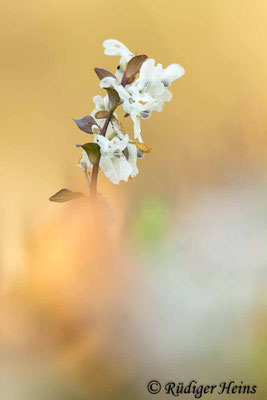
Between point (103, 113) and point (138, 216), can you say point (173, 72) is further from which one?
point (138, 216)

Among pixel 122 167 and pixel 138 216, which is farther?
pixel 138 216

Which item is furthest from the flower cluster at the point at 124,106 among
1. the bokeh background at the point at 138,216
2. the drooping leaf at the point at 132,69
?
the bokeh background at the point at 138,216

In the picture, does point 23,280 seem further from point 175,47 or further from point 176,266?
point 175,47

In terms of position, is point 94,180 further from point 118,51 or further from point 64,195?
point 118,51

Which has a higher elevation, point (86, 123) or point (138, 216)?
point (86, 123)

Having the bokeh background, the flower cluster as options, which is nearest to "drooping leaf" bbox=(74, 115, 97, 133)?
the flower cluster

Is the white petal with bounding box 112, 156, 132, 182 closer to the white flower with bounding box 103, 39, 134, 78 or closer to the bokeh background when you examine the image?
the white flower with bounding box 103, 39, 134, 78

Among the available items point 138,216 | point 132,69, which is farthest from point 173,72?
point 138,216
